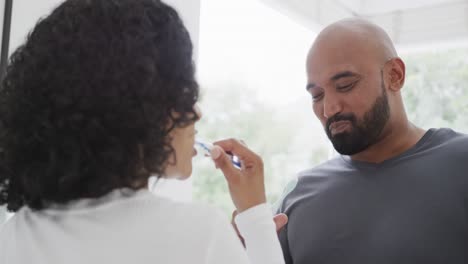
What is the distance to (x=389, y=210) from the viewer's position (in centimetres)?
109

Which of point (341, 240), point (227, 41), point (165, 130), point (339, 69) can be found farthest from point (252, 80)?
point (165, 130)

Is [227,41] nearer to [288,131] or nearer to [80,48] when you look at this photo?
[288,131]

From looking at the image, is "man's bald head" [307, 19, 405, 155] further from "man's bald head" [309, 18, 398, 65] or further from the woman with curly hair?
the woman with curly hair

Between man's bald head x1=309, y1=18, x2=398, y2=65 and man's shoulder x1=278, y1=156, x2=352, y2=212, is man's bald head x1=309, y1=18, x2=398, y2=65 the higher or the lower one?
the higher one

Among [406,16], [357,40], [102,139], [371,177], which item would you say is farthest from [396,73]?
[406,16]

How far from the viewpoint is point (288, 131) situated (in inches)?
115

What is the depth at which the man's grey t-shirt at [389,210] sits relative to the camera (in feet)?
3.33

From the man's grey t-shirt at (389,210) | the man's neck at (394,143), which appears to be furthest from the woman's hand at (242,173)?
the man's neck at (394,143)

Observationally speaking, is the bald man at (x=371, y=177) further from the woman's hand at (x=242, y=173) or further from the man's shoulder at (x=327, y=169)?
the woman's hand at (x=242, y=173)

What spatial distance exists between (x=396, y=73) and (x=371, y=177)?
308 millimetres

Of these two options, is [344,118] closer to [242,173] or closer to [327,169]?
[327,169]

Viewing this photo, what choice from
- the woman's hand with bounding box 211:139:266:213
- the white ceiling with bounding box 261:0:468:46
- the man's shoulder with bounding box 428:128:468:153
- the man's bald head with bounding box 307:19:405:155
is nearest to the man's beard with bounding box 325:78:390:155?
the man's bald head with bounding box 307:19:405:155

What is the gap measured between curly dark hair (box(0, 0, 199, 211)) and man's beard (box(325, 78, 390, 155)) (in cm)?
74

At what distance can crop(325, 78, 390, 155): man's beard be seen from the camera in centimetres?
120
